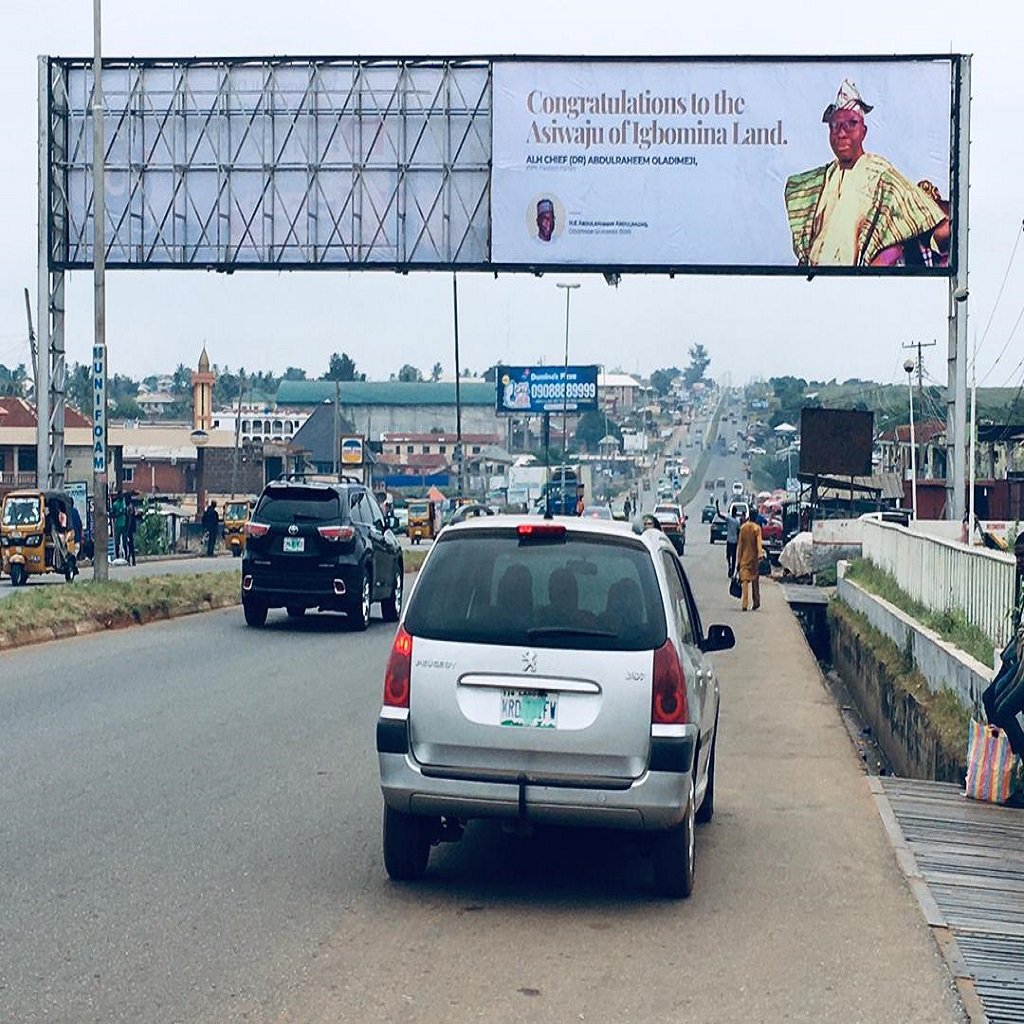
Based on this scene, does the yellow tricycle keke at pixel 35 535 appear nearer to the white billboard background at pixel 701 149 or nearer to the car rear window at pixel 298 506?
the white billboard background at pixel 701 149

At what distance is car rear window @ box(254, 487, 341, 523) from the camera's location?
73.2 ft

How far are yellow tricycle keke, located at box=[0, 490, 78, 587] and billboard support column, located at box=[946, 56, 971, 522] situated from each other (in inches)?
695

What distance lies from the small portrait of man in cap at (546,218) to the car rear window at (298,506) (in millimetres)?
11739

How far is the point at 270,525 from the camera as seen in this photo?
22.2 meters

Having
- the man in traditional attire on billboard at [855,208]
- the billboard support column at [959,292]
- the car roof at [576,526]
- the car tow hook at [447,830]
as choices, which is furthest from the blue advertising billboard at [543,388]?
the car tow hook at [447,830]

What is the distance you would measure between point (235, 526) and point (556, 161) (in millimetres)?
27003

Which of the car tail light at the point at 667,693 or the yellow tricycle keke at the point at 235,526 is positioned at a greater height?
the car tail light at the point at 667,693

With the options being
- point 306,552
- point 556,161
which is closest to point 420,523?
point 556,161

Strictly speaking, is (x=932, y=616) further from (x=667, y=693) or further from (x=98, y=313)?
(x=98, y=313)

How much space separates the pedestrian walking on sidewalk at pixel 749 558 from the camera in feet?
97.9

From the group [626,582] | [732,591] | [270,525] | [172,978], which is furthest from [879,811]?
[732,591]

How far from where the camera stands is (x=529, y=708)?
7.64m

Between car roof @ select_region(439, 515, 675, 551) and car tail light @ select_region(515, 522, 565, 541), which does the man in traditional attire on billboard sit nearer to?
car roof @ select_region(439, 515, 675, 551)

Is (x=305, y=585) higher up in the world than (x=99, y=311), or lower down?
lower down
